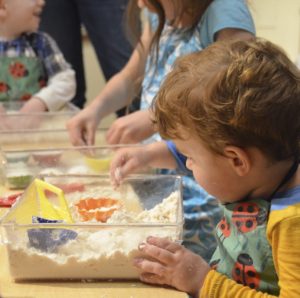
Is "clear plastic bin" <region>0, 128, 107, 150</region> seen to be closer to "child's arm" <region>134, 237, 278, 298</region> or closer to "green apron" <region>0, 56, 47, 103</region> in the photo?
"green apron" <region>0, 56, 47, 103</region>

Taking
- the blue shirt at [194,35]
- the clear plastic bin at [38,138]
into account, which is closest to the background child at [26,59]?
the clear plastic bin at [38,138]

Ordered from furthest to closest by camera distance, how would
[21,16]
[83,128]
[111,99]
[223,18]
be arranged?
1. [21,16]
2. [111,99]
3. [83,128]
4. [223,18]

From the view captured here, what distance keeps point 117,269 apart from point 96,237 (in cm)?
5

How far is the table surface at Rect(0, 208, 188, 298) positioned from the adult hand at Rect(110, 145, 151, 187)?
0.78ft

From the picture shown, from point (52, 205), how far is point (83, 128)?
0.44 metres

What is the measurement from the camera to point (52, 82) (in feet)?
5.41

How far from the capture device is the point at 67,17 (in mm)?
2061

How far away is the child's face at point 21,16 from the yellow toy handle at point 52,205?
96 cm

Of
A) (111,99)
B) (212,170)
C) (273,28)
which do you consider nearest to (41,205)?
(212,170)

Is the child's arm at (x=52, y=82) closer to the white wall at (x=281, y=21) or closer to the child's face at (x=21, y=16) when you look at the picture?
the child's face at (x=21, y=16)

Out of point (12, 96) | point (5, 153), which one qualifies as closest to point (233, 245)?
point (5, 153)

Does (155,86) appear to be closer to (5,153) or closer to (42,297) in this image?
(5,153)

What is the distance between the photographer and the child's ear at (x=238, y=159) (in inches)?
24.7

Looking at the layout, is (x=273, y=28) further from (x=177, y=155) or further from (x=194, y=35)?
(x=177, y=155)
